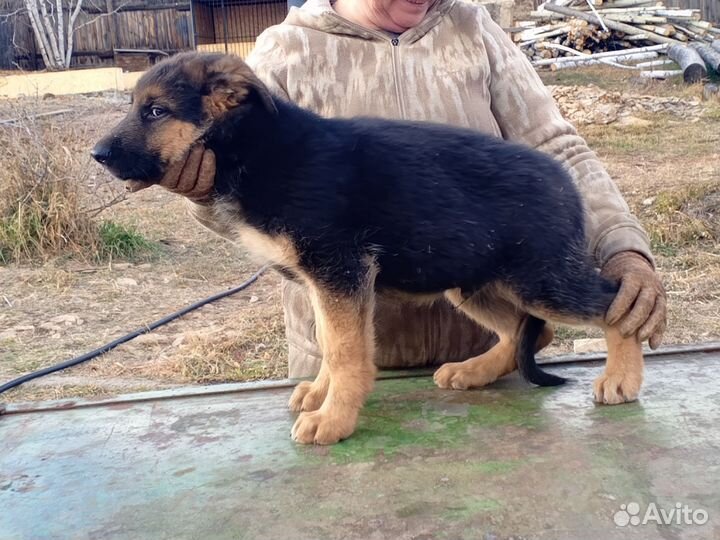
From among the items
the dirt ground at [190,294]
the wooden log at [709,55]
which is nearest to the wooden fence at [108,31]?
Answer: the dirt ground at [190,294]

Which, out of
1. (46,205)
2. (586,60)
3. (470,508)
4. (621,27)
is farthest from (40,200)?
(621,27)

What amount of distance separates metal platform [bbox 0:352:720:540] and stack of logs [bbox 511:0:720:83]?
51.7 ft

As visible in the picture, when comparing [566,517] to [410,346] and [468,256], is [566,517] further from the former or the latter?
[410,346]

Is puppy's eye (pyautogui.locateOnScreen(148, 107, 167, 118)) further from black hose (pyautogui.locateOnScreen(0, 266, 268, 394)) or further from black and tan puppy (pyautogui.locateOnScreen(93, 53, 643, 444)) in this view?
black hose (pyautogui.locateOnScreen(0, 266, 268, 394))

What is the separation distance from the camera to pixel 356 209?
2514mm

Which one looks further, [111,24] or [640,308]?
[111,24]

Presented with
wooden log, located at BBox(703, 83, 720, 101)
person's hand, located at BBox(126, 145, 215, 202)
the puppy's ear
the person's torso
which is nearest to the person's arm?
the person's torso

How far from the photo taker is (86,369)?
5707 mm

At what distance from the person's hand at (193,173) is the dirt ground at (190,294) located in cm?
278

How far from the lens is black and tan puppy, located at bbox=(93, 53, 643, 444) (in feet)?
8.08

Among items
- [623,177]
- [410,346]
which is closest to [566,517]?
[410,346]

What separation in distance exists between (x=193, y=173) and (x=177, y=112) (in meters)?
0.20

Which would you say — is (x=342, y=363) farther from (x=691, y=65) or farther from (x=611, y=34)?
(x=611, y=34)

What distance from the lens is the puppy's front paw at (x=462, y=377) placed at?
2818 millimetres
